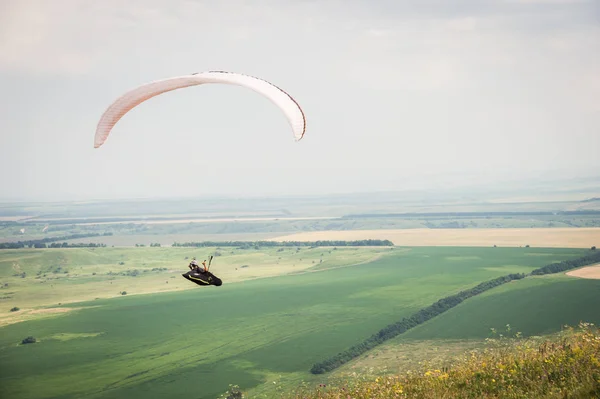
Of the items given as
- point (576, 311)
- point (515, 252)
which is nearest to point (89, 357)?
point (576, 311)

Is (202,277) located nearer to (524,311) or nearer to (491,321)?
(491,321)

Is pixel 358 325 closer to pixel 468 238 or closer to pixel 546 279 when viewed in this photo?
pixel 546 279

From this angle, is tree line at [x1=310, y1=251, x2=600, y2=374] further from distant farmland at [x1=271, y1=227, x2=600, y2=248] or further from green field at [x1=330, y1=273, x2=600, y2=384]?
distant farmland at [x1=271, y1=227, x2=600, y2=248]

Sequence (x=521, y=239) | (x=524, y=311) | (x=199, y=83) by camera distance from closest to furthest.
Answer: (x=199, y=83) → (x=524, y=311) → (x=521, y=239)

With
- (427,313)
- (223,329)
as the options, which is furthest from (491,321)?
(223,329)

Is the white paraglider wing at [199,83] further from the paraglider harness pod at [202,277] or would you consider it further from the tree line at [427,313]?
the tree line at [427,313]
